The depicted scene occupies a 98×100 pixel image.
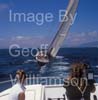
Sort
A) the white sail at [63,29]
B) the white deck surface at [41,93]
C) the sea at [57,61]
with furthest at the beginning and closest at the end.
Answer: the sea at [57,61] → the white sail at [63,29] → the white deck surface at [41,93]

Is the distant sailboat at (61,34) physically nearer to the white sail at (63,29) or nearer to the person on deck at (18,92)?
the white sail at (63,29)

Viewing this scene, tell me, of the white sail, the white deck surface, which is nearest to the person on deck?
the white deck surface

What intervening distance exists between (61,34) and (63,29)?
153mm

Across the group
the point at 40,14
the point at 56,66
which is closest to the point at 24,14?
the point at 40,14

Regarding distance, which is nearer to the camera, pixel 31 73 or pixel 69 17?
pixel 69 17

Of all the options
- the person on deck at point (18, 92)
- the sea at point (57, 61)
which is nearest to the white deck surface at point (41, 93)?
the person on deck at point (18, 92)

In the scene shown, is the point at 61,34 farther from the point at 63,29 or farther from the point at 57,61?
the point at 57,61

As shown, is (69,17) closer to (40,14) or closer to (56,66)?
(40,14)

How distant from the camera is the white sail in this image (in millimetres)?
5129

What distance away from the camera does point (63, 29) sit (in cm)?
515

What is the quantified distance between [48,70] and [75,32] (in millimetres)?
761

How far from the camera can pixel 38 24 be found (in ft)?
17.0

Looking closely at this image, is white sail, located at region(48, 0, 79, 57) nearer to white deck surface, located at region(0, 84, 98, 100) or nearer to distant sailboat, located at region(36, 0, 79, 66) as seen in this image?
distant sailboat, located at region(36, 0, 79, 66)

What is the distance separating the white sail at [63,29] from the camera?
5129 mm
